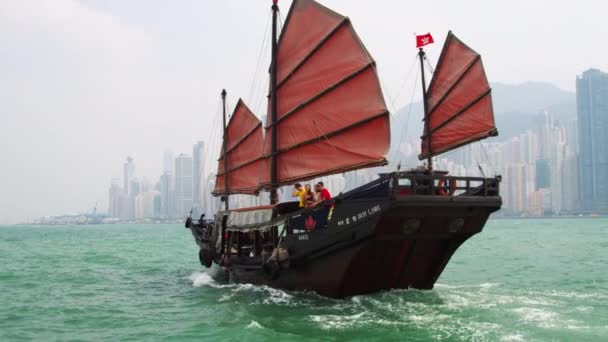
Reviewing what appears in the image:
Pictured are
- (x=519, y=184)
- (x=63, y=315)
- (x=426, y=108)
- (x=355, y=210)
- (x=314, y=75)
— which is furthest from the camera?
(x=519, y=184)

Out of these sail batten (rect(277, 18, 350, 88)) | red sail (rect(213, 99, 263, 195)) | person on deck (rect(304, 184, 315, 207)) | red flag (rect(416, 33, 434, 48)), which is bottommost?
person on deck (rect(304, 184, 315, 207))

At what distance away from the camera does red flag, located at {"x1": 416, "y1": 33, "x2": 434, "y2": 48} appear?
18109 millimetres

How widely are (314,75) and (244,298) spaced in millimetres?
5590

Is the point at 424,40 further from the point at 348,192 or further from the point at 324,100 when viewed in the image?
the point at 348,192

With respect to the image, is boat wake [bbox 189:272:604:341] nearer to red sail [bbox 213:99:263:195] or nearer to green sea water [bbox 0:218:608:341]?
green sea water [bbox 0:218:608:341]

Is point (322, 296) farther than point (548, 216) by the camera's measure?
No

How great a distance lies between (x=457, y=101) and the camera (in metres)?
17.8

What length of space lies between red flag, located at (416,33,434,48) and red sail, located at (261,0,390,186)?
5.39 metres

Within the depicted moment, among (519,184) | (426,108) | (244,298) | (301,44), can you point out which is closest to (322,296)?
(244,298)

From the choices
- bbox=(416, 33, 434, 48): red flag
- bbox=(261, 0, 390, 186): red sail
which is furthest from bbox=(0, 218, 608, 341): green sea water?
bbox=(416, 33, 434, 48): red flag

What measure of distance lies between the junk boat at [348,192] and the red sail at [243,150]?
3.42 metres

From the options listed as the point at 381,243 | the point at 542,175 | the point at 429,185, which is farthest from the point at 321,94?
the point at 542,175

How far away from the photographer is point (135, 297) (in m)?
14.3

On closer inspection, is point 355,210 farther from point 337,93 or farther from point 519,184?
point 519,184
